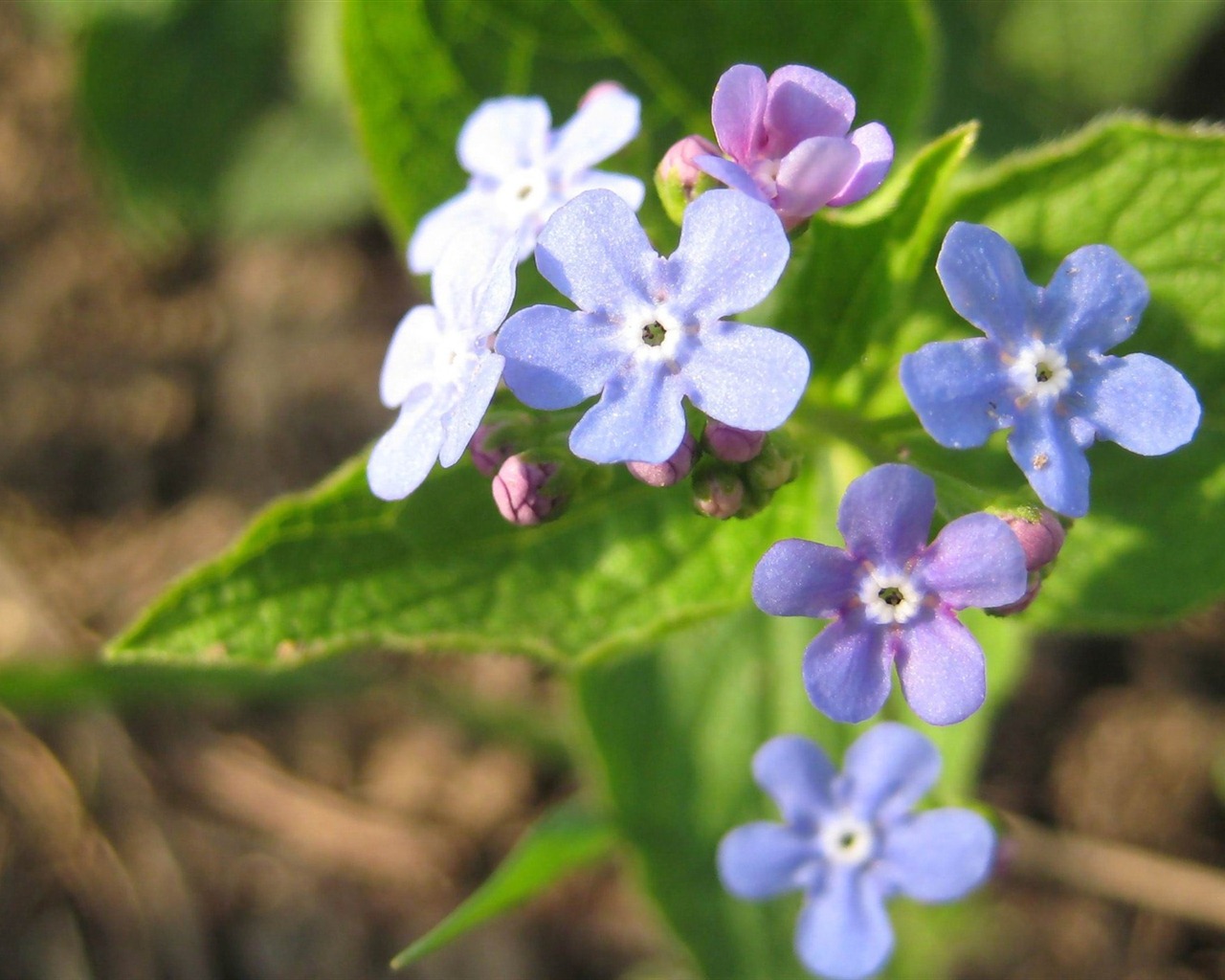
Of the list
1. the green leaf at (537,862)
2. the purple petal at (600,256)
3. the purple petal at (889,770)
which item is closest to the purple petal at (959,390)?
the purple petal at (600,256)

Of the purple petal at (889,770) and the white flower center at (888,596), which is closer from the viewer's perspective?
the white flower center at (888,596)

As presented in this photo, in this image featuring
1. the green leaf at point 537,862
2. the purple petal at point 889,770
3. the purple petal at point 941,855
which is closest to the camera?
the purple petal at point 941,855

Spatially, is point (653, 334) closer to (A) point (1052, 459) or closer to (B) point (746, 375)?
(B) point (746, 375)

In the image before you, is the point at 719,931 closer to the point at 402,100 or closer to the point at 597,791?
the point at 597,791

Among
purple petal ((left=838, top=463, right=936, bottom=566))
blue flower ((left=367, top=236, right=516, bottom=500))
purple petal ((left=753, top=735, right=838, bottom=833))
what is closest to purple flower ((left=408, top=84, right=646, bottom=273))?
blue flower ((left=367, top=236, right=516, bottom=500))

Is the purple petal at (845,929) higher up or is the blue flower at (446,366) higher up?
the blue flower at (446,366)

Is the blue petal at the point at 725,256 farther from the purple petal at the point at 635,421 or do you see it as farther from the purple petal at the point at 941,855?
the purple petal at the point at 941,855

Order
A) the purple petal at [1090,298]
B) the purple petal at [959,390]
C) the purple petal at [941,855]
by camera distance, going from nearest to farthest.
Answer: the purple petal at [959,390], the purple petal at [1090,298], the purple petal at [941,855]

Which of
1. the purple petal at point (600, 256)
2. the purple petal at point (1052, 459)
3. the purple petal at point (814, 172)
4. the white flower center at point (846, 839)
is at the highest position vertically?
the purple petal at point (814, 172)
